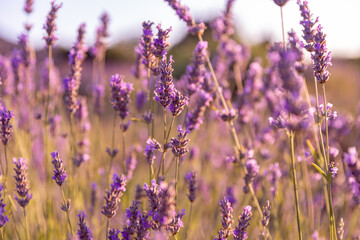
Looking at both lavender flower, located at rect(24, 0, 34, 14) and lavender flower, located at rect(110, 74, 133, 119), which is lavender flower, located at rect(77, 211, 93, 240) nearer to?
lavender flower, located at rect(110, 74, 133, 119)

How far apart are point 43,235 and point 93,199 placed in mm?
383

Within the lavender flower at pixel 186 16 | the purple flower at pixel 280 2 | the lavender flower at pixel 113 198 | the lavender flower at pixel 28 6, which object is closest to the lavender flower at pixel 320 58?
the purple flower at pixel 280 2

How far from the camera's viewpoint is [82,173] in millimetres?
3273

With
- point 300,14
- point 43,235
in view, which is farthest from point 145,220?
point 43,235

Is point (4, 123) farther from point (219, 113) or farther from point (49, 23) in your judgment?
point (219, 113)

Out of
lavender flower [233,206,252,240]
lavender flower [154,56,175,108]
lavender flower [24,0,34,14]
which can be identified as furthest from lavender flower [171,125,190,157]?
lavender flower [24,0,34,14]

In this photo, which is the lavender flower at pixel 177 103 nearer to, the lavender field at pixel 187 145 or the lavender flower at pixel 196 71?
the lavender field at pixel 187 145

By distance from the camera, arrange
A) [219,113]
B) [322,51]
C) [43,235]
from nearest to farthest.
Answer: [322,51], [219,113], [43,235]

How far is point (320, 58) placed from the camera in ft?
4.63

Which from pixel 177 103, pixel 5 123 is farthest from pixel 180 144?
pixel 5 123

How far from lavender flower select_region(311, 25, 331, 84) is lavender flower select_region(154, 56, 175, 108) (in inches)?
22.5

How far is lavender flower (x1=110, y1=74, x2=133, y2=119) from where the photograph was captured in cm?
170

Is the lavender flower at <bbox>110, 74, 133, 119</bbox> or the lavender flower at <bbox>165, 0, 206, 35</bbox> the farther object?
the lavender flower at <bbox>165, 0, 206, 35</bbox>

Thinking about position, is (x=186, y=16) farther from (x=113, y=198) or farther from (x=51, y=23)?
(x=113, y=198)
